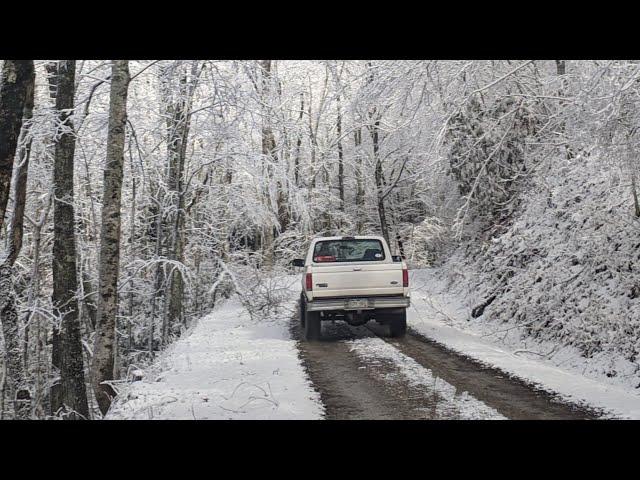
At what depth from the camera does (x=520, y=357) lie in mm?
9531

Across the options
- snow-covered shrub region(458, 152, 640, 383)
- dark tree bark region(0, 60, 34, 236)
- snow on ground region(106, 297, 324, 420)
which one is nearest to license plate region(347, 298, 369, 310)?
snow on ground region(106, 297, 324, 420)

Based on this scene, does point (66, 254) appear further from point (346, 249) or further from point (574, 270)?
point (574, 270)

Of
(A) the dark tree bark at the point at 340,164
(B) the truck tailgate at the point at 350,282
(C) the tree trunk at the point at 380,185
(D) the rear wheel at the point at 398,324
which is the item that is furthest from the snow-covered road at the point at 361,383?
(A) the dark tree bark at the point at 340,164

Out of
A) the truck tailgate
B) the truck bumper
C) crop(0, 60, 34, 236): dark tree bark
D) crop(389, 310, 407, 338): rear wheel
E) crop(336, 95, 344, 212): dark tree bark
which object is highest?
crop(336, 95, 344, 212): dark tree bark

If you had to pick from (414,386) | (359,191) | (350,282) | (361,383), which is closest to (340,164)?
(359,191)

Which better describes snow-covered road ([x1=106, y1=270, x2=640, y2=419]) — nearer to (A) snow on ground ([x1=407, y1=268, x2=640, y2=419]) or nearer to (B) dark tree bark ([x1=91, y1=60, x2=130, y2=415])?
→ (A) snow on ground ([x1=407, y1=268, x2=640, y2=419])

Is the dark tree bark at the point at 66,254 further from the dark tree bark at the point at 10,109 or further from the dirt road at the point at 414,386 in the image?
the dirt road at the point at 414,386

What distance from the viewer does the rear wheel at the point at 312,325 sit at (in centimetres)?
1137

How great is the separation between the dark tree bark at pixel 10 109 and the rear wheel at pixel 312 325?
6505 mm

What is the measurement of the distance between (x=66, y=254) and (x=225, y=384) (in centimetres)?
491

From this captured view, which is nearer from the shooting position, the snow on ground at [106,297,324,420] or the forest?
the snow on ground at [106,297,324,420]

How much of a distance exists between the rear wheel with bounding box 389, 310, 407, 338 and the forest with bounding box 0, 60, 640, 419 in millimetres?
1941

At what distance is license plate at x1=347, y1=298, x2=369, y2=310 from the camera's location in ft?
35.8
